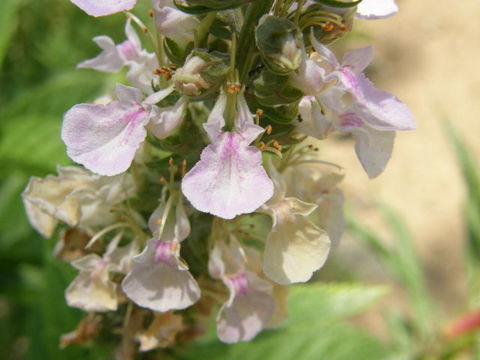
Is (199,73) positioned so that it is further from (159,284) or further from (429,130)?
(429,130)

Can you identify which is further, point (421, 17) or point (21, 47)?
point (421, 17)

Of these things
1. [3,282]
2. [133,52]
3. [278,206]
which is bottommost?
[3,282]

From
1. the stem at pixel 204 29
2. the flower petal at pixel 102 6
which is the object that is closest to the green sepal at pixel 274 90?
the stem at pixel 204 29

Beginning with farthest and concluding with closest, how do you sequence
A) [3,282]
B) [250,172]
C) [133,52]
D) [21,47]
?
1. [21,47]
2. [3,282]
3. [133,52]
4. [250,172]

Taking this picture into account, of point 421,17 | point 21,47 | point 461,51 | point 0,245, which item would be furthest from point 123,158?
point 421,17

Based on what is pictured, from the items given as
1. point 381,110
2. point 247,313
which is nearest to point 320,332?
point 247,313

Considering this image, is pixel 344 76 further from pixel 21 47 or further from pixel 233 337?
pixel 21 47
